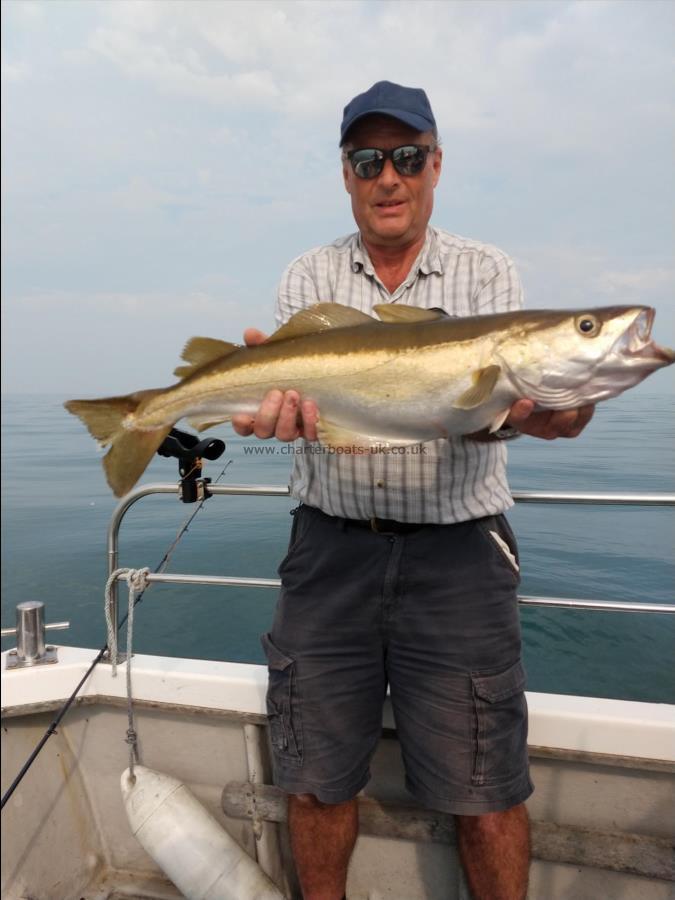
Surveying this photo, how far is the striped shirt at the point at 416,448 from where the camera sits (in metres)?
2.60

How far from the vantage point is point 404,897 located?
3268mm

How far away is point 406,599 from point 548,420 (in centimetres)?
98

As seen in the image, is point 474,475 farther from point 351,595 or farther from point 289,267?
point 289,267

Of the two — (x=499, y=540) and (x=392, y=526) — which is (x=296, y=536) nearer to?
(x=392, y=526)

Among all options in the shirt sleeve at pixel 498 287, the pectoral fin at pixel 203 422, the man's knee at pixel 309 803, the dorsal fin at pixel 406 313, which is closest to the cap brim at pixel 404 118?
the shirt sleeve at pixel 498 287

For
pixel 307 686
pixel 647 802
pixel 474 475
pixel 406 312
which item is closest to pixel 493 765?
pixel 307 686

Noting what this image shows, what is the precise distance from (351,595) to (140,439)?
1.20m

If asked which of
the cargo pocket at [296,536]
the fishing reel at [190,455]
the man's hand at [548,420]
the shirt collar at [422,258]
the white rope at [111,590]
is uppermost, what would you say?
the shirt collar at [422,258]

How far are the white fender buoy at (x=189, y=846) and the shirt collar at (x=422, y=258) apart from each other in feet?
9.81

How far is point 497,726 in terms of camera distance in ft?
8.23

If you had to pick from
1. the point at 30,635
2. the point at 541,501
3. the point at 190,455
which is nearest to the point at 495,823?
the point at 541,501

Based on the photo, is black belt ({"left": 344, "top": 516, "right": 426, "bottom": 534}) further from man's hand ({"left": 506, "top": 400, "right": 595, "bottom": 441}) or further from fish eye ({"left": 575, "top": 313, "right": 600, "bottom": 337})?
fish eye ({"left": 575, "top": 313, "right": 600, "bottom": 337})

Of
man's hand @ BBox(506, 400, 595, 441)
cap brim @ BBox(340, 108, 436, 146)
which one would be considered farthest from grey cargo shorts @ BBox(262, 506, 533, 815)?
cap brim @ BBox(340, 108, 436, 146)

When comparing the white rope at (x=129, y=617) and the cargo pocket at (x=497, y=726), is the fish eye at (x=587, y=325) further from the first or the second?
the white rope at (x=129, y=617)
